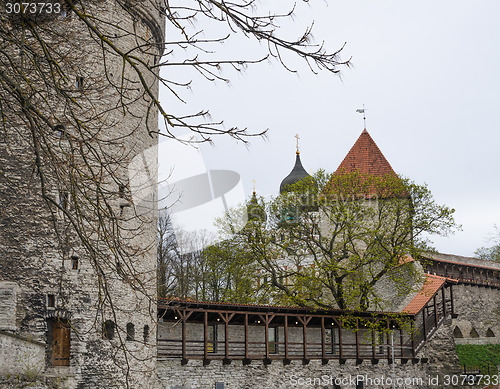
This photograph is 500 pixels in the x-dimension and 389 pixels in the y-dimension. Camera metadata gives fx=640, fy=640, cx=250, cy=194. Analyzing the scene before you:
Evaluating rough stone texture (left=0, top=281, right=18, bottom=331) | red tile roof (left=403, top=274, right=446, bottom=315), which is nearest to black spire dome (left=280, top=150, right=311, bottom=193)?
red tile roof (left=403, top=274, right=446, bottom=315)

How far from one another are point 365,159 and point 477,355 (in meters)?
8.56

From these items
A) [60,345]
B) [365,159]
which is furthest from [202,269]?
[60,345]

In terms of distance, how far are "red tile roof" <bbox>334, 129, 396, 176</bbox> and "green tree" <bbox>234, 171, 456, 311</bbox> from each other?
3547 millimetres

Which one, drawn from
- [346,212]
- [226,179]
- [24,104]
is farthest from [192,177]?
[24,104]

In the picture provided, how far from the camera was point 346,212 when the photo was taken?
2053 cm

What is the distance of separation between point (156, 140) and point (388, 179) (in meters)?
9.72

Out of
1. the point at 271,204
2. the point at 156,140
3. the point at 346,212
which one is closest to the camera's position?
the point at 156,140

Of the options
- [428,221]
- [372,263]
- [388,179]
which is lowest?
[372,263]

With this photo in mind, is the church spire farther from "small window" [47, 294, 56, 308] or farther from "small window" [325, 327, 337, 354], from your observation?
"small window" [47, 294, 56, 308]

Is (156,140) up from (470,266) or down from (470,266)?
up

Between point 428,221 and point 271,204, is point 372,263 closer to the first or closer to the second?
point 428,221

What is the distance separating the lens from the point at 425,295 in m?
21.4

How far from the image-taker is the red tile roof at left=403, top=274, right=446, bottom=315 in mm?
21117

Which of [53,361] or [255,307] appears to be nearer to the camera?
[53,361]
